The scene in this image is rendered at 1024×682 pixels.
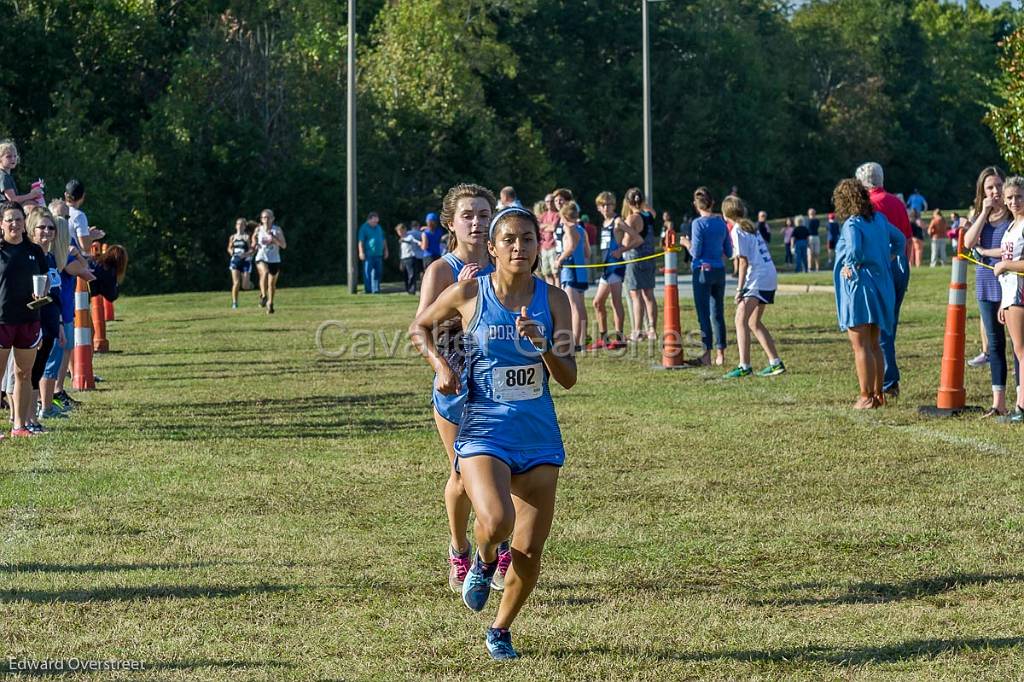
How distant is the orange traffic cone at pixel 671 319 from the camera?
17266mm

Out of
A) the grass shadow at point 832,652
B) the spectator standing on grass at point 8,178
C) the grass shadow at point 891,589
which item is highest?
A: the spectator standing on grass at point 8,178

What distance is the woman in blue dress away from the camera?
1314 centimetres

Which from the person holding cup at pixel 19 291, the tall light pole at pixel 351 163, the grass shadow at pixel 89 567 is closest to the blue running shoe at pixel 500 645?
the grass shadow at pixel 89 567

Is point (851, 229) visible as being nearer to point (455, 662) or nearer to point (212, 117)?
point (455, 662)

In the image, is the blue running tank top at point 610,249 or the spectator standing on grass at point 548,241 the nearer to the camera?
the blue running tank top at point 610,249

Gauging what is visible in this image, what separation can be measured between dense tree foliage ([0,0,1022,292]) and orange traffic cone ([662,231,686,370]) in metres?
17.5

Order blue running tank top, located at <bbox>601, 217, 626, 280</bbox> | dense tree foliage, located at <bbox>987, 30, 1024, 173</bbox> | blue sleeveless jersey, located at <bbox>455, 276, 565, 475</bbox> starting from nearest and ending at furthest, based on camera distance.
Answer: blue sleeveless jersey, located at <bbox>455, 276, 565, 475</bbox>, blue running tank top, located at <bbox>601, 217, 626, 280</bbox>, dense tree foliage, located at <bbox>987, 30, 1024, 173</bbox>

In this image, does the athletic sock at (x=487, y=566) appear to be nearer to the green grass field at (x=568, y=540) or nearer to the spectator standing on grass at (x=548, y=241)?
the green grass field at (x=568, y=540)

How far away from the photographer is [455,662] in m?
6.05

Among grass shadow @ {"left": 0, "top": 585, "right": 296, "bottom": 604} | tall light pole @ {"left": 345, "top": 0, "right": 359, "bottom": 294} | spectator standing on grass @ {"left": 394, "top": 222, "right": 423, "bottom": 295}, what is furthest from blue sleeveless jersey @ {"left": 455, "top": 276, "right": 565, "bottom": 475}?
tall light pole @ {"left": 345, "top": 0, "right": 359, "bottom": 294}

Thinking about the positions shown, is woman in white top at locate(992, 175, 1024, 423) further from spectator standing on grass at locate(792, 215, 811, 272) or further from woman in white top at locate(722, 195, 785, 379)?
spectator standing on grass at locate(792, 215, 811, 272)

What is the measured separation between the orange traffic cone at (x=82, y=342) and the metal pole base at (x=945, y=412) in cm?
853

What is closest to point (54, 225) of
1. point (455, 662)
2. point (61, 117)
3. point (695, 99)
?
point (455, 662)

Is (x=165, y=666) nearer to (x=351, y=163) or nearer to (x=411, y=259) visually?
(x=411, y=259)
